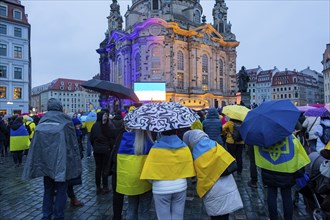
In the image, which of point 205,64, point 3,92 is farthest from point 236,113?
point 205,64

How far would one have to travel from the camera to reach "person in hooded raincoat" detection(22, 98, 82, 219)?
405cm

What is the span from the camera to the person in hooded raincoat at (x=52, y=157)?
13.3 ft

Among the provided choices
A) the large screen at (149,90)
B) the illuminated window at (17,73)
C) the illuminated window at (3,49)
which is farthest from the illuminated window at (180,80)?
the illuminated window at (3,49)

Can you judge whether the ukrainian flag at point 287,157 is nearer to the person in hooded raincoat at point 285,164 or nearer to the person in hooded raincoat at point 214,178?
the person in hooded raincoat at point 285,164

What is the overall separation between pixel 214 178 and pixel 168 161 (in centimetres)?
70

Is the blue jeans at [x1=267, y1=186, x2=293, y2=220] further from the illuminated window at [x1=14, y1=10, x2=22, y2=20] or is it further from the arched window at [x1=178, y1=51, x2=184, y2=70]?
the arched window at [x1=178, y1=51, x2=184, y2=70]

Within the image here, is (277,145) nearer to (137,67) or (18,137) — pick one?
(18,137)

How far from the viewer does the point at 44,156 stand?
162 inches

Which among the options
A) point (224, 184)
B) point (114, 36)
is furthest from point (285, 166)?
point (114, 36)

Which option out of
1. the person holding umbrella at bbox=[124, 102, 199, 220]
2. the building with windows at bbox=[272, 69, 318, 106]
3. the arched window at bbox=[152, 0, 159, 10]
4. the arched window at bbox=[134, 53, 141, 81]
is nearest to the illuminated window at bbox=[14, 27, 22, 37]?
the arched window at bbox=[134, 53, 141, 81]

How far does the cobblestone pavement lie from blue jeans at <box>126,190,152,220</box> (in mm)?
1284

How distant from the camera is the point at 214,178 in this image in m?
3.13

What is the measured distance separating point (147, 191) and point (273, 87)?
9513 cm

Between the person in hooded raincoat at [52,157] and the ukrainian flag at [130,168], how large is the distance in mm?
1261
